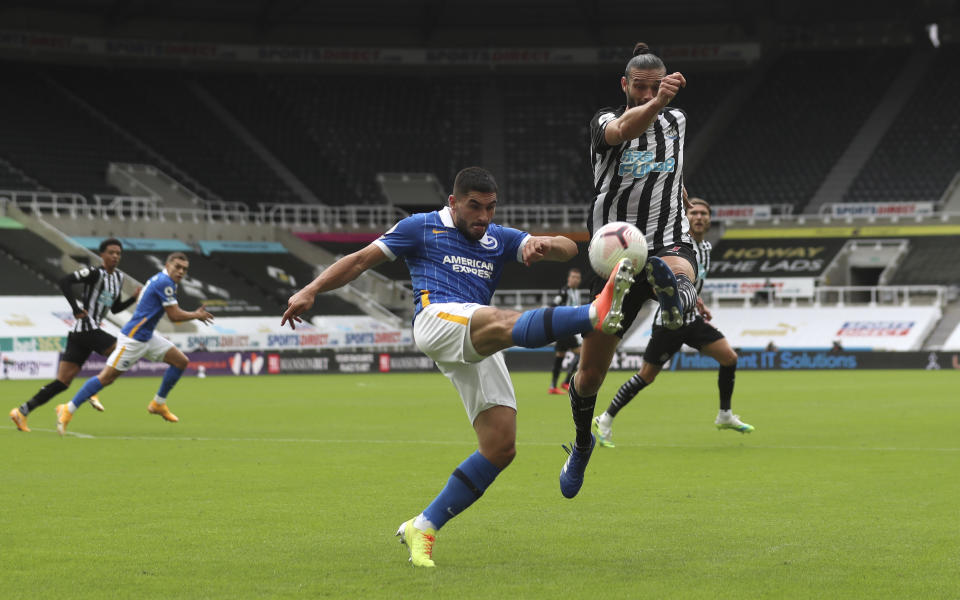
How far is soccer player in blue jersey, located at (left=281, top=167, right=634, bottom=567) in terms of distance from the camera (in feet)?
18.4

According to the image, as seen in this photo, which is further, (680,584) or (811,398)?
(811,398)

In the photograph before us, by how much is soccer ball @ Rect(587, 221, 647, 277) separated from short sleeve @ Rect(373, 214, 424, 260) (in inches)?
41.2

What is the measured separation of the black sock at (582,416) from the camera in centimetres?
738

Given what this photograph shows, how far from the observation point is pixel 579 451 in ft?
24.1

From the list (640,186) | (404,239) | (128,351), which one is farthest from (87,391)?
(404,239)

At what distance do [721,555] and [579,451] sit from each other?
5.54 feet

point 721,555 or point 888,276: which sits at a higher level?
point 888,276

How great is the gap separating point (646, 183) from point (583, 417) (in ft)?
5.18

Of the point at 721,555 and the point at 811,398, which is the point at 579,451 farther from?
the point at 811,398

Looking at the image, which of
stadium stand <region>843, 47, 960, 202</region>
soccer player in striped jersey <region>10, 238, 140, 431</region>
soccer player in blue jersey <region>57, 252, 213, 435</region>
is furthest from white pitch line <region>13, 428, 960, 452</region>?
stadium stand <region>843, 47, 960, 202</region>

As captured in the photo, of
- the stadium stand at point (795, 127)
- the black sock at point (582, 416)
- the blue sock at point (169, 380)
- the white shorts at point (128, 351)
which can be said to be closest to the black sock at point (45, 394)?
the white shorts at point (128, 351)

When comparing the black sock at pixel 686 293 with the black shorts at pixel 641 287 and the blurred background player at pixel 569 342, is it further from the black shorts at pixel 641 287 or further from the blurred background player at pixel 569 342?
the blurred background player at pixel 569 342

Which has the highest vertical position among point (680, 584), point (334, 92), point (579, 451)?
point (334, 92)

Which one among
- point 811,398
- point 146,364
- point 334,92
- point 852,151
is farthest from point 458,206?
point 334,92
